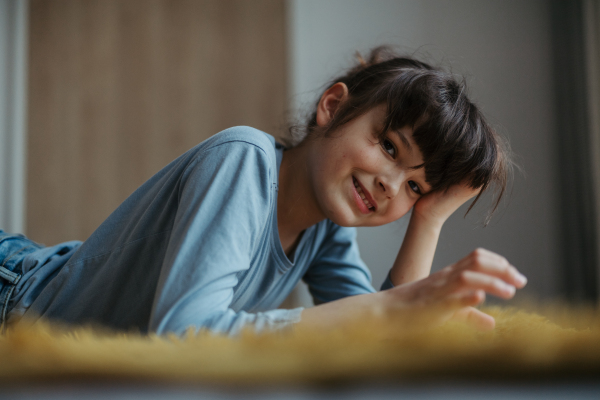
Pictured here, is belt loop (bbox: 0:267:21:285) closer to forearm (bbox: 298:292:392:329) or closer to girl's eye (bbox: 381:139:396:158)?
forearm (bbox: 298:292:392:329)

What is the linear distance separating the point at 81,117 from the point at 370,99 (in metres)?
1.79

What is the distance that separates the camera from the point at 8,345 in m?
0.28

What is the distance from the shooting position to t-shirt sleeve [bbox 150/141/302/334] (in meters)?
0.46

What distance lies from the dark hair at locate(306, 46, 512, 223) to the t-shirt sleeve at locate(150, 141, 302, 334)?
0.21m

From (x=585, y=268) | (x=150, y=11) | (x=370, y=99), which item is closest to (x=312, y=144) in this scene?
(x=370, y=99)

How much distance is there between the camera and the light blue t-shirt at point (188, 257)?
472 mm

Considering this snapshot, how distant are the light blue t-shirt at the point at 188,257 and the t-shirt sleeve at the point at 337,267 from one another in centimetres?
6

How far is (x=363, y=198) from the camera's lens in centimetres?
71

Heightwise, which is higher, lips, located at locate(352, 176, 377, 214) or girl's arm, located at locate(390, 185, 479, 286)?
lips, located at locate(352, 176, 377, 214)

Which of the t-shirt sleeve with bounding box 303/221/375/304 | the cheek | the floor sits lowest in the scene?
the t-shirt sleeve with bounding box 303/221/375/304

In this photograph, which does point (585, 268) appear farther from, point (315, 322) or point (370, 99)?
point (315, 322)

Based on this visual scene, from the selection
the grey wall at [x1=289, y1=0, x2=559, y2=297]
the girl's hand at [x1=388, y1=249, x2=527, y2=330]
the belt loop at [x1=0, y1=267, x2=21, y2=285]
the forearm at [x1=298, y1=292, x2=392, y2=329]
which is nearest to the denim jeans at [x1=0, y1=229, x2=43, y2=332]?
the belt loop at [x1=0, y1=267, x2=21, y2=285]

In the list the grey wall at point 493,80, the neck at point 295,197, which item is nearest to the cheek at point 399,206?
the neck at point 295,197

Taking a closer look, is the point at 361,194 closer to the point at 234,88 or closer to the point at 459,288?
the point at 459,288
